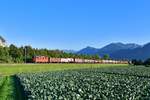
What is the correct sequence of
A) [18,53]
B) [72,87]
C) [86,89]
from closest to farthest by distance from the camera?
[86,89] → [72,87] → [18,53]

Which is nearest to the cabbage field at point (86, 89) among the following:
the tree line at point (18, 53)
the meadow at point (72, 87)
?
the meadow at point (72, 87)

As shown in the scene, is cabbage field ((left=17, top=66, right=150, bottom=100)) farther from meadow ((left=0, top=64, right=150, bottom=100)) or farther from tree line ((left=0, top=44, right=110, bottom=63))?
tree line ((left=0, top=44, right=110, bottom=63))

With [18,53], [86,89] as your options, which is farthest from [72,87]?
[18,53]

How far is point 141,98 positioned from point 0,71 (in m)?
53.0

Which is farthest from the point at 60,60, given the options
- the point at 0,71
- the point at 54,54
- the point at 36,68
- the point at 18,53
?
the point at 0,71

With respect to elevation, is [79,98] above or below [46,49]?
below

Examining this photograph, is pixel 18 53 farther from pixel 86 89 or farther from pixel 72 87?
pixel 86 89

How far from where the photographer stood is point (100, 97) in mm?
23516

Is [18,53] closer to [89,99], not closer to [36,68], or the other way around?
[36,68]

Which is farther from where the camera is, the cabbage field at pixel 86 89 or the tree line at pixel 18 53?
the tree line at pixel 18 53

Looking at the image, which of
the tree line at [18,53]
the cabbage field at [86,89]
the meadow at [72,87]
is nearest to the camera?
the cabbage field at [86,89]

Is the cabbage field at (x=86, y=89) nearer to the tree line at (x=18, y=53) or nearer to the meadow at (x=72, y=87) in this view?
the meadow at (x=72, y=87)

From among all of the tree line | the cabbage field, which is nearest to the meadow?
the cabbage field

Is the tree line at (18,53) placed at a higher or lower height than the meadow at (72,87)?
higher
